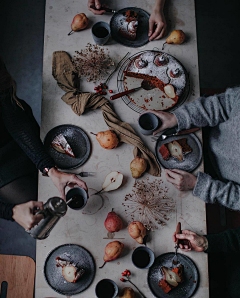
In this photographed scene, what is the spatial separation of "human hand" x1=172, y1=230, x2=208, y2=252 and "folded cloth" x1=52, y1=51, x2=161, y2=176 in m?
0.30

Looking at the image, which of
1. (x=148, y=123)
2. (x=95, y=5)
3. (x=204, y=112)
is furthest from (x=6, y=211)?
(x=95, y=5)

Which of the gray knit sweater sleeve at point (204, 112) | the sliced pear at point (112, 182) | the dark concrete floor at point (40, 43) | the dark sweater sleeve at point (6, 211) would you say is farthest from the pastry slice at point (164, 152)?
the dark concrete floor at point (40, 43)

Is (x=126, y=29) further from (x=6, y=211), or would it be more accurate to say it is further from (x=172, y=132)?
(x=6, y=211)

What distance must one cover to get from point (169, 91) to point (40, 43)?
1.51 m

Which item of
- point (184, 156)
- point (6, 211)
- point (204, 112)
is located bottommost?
point (6, 211)

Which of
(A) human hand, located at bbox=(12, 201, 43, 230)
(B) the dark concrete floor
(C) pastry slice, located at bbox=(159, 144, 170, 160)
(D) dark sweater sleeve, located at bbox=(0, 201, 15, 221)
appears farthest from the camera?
(B) the dark concrete floor

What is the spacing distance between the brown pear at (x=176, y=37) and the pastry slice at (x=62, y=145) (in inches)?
30.8

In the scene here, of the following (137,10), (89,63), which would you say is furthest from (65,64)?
(137,10)

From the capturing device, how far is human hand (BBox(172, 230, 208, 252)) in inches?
44.3

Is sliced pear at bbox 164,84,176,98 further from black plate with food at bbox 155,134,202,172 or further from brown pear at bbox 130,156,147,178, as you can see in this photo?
brown pear at bbox 130,156,147,178

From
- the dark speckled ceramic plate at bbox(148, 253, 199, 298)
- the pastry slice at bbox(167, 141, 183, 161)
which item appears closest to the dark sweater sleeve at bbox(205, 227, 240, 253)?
the dark speckled ceramic plate at bbox(148, 253, 199, 298)

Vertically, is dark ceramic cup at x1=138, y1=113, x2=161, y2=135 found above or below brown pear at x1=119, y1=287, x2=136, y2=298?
above

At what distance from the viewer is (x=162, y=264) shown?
3.71 ft

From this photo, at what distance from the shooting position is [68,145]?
1205 millimetres
